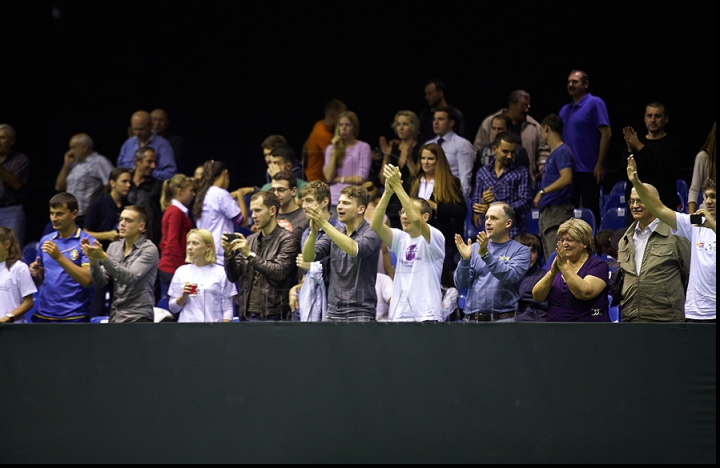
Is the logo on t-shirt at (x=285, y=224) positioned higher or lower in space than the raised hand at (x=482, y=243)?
higher

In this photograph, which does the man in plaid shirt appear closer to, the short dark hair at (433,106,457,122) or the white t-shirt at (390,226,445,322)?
the short dark hair at (433,106,457,122)

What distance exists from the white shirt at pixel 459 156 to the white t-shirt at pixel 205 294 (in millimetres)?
2034

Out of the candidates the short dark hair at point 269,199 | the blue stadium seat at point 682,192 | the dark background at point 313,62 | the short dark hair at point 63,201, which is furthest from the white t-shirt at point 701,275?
the short dark hair at point 63,201

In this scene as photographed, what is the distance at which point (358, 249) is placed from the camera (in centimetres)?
618

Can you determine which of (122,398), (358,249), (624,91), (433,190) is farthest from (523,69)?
(122,398)

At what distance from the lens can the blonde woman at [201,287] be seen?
6.46 meters

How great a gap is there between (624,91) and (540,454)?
4.71 metres

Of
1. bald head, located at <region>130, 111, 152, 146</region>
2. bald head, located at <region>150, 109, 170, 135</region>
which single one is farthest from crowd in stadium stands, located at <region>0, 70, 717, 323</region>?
bald head, located at <region>150, 109, 170, 135</region>

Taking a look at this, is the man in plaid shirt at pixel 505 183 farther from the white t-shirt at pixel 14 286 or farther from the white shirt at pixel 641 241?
the white t-shirt at pixel 14 286

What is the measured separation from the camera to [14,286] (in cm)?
689

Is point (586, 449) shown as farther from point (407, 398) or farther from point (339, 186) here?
point (339, 186)

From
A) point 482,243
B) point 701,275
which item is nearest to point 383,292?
point 482,243

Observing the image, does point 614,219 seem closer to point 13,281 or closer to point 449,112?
point 449,112

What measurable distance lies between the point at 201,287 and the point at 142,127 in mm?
3034
